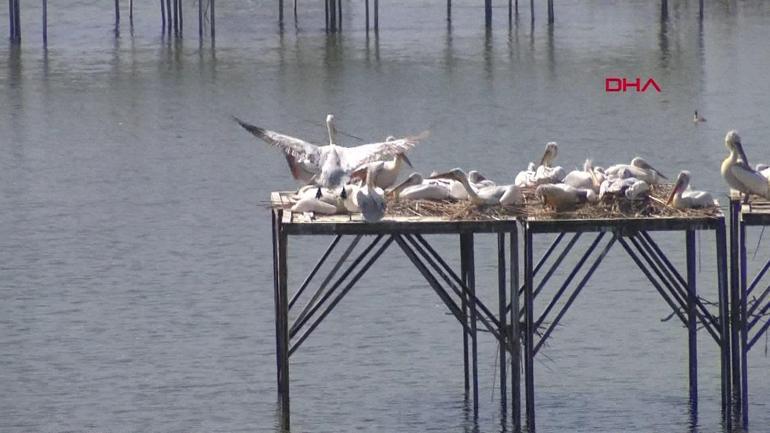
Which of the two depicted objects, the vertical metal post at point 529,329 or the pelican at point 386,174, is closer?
the vertical metal post at point 529,329

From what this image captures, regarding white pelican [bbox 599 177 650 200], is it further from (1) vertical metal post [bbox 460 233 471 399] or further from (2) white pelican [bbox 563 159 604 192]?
(1) vertical metal post [bbox 460 233 471 399]

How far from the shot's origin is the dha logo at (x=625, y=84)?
225 ft

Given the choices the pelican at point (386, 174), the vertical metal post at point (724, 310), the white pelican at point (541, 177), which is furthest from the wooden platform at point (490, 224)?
the pelican at point (386, 174)

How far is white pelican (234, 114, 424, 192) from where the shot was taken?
91.0 feet

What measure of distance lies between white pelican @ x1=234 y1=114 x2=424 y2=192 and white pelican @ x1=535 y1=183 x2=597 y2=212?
3278 mm

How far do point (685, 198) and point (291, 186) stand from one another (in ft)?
78.9

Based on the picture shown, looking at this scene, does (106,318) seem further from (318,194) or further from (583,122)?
(583,122)

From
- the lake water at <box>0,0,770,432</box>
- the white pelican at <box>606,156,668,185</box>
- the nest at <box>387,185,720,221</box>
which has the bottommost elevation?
the lake water at <box>0,0,770,432</box>

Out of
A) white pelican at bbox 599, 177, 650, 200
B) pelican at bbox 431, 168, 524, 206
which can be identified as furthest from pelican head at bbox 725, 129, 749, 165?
pelican at bbox 431, 168, 524, 206

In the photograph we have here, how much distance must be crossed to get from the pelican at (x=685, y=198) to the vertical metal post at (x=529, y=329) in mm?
1969

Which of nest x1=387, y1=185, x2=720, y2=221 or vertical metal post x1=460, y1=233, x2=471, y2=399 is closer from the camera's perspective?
nest x1=387, y1=185, x2=720, y2=221

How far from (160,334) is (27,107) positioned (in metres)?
33.4

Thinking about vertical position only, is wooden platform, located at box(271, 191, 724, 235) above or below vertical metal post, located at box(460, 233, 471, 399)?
above

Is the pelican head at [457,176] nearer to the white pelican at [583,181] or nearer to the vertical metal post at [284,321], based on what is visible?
the white pelican at [583,181]
